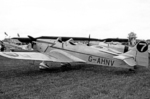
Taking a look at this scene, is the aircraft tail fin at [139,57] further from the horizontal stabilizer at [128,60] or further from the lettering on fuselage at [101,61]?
the lettering on fuselage at [101,61]

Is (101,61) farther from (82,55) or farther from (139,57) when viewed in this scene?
(139,57)

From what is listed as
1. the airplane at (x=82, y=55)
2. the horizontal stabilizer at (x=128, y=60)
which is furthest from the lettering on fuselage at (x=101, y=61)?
the horizontal stabilizer at (x=128, y=60)

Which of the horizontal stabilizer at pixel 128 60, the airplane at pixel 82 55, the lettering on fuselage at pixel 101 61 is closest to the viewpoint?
the horizontal stabilizer at pixel 128 60

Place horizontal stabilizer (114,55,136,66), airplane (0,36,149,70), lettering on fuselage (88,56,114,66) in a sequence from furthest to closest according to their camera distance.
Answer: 1. lettering on fuselage (88,56,114,66)
2. airplane (0,36,149,70)
3. horizontal stabilizer (114,55,136,66)

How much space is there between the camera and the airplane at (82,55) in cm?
708

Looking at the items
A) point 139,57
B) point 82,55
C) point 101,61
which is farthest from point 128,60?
point 82,55

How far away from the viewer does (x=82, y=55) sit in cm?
845

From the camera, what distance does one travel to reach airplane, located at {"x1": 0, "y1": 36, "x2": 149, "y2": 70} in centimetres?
708

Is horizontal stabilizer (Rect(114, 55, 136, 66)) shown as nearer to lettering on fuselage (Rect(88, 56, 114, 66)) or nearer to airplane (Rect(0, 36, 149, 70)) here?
airplane (Rect(0, 36, 149, 70))

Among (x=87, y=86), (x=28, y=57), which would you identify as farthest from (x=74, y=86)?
(x=28, y=57)

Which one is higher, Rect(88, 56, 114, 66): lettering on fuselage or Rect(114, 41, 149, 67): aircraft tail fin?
Rect(114, 41, 149, 67): aircraft tail fin

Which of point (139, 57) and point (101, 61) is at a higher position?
point (139, 57)

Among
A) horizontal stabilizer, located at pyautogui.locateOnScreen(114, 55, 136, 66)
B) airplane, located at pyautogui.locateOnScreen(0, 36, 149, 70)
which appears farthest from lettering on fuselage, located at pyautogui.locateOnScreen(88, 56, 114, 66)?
horizontal stabilizer, located at pyautogui.locateOnScreen(114, 55, 136, 66)

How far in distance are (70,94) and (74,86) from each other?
827 millimetres
